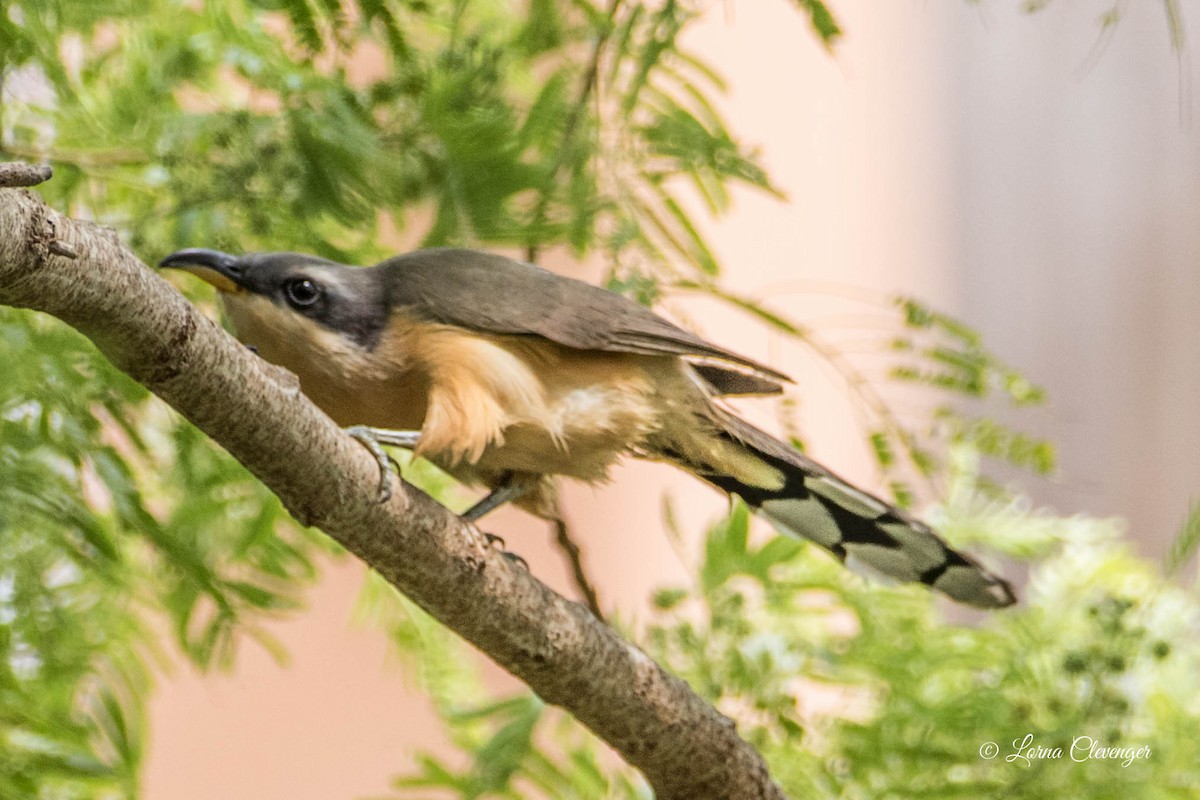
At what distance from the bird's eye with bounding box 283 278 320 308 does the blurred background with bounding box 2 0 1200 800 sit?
1.60 meters

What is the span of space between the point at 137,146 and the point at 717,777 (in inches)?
37.8

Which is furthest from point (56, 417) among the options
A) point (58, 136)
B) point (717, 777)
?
point (717, 777)

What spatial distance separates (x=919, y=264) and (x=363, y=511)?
2.84m

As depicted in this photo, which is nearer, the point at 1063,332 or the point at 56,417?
the point at 56,417

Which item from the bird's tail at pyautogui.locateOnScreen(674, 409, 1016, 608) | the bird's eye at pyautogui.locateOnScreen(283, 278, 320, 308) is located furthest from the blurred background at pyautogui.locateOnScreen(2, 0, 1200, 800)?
the bird's eye at pyautogui.locateOnScreen(283, 278, 320, 308)

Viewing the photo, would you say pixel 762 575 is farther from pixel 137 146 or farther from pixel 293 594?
pixel 137 146

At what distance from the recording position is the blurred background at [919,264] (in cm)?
315

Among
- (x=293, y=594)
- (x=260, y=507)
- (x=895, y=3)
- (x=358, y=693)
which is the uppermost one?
(x=895, y=3)

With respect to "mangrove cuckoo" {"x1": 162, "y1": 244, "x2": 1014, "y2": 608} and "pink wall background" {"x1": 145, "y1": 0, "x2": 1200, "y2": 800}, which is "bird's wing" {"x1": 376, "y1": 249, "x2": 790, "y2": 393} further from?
"pink wall background" {"x1": 145, "y1": 0, "x2": 1200, "y2": 800}

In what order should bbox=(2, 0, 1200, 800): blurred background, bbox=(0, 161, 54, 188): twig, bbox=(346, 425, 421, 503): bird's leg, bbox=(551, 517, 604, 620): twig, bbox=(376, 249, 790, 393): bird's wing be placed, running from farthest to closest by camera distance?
1. bbox=(2, 0, 1200, 800): blurred background
2. bbox=(551, 517, 604, 620): twig
3. bbox=(376, 249, 790, 393): bird's wing
4. bbox=(346, 425, 421, 503): bird's leg
5. bbox=(0, 161, 54, 188): twig

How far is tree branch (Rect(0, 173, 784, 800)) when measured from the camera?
87 centimetres

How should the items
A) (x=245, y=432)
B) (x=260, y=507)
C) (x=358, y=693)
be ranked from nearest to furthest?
(x=245, y=432)
(x=260, y=507)
(x=358, y=693)

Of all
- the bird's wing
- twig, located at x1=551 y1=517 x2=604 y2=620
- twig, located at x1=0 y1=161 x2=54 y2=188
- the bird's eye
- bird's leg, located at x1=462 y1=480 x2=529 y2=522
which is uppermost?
twig, located at x1=0 y1=161 x2=54 y2=188

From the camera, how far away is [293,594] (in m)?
1.75
